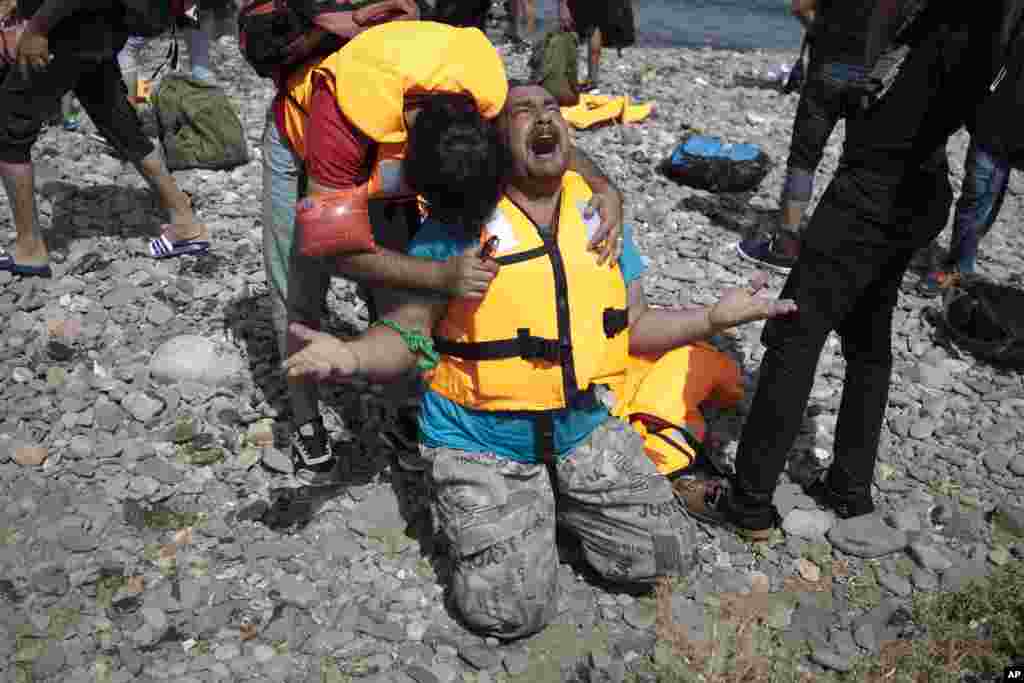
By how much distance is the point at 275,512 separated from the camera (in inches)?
162

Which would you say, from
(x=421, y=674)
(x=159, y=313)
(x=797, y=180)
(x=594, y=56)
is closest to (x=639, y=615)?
(x=421, y=674)

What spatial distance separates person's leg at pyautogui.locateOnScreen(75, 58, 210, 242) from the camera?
17.9 feet

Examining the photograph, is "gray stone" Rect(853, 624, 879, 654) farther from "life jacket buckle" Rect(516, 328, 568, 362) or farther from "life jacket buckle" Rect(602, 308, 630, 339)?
"life jacket buckle" Rect(516, 328, 568, 362)

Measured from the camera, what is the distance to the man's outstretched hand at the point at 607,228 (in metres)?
3.51

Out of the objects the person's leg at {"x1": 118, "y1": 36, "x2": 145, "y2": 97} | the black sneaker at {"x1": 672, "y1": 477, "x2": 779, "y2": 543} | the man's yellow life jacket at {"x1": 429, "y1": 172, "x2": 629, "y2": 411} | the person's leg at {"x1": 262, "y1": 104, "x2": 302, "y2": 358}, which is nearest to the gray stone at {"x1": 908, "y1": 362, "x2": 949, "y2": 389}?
the black sneaker at {"x1": 672, "y1": 477, "x2": 779, "y2": 543}

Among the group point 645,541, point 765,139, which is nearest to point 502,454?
point 645,541

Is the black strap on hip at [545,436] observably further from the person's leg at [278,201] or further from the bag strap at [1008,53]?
the bag strap at [1008,53]

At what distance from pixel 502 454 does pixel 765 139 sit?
736 cm

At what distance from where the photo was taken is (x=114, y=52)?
5.24 m

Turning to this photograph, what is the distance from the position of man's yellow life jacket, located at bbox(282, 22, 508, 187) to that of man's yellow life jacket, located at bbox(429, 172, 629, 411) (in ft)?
1.46

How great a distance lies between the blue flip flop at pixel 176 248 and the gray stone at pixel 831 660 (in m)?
4.63

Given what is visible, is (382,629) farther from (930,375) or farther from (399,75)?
(930,375)

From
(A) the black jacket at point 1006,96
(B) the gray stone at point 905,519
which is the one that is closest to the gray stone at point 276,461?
(B) the gray stone at point 905,519

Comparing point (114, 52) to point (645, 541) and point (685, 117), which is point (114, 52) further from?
point (685, 117)
